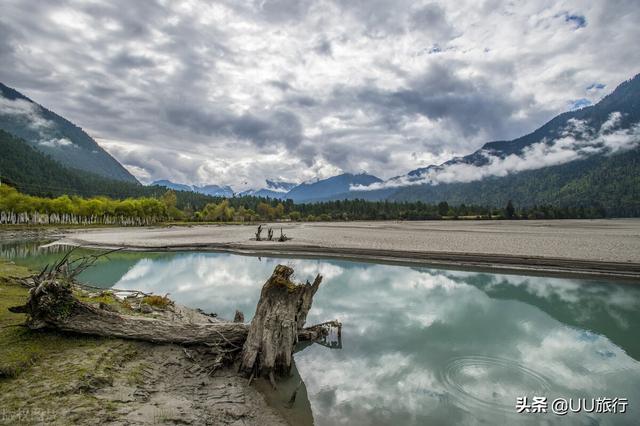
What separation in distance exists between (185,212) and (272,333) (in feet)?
601

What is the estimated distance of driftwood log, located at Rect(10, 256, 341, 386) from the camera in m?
9.36

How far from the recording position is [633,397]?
32.0 feet

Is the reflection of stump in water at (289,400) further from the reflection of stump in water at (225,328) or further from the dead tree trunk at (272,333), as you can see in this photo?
the dead tree trunk at (272,333)

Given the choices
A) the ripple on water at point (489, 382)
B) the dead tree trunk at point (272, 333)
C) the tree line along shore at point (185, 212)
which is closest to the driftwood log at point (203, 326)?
the dead tree trunk at point (272, 333)

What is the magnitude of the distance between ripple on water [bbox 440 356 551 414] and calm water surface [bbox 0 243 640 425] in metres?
0.03

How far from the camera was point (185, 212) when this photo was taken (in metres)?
180

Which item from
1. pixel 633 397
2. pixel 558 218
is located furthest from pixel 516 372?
pixel 558 218

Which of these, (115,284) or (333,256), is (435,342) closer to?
(115,284)

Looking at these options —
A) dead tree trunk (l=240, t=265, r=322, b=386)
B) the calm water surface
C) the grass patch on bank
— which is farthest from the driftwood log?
the calm water surface

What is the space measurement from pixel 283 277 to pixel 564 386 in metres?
9.20

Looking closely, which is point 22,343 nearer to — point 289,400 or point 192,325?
point 192,325

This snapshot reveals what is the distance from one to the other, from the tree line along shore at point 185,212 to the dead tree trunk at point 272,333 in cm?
11561

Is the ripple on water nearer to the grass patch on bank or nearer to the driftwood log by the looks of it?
the driftwood log

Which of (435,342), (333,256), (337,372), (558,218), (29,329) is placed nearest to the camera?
(29,329)
